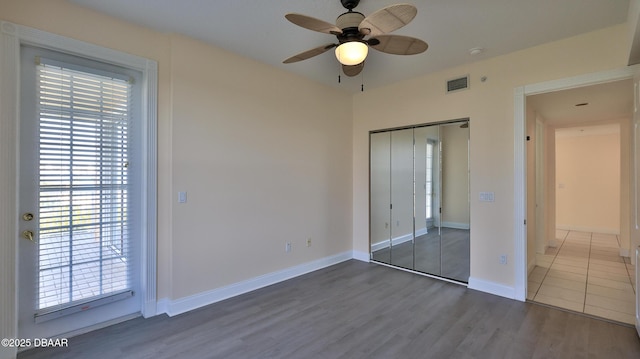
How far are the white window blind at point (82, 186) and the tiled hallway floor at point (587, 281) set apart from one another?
175 inches

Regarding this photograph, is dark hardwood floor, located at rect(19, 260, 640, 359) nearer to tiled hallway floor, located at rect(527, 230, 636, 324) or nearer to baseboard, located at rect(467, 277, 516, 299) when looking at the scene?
baseboard, located at rect(467, 277, 516, 299)

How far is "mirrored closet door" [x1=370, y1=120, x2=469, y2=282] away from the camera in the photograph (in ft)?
12.5

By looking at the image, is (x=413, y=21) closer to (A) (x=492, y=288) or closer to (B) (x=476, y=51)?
(B) (x=476, y=51)

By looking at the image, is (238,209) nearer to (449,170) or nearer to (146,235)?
(146,235)

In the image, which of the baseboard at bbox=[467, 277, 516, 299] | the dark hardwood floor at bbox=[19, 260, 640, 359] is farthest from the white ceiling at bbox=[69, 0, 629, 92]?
the dark hardwood floor at bbox=[19, 260, 640, 359]

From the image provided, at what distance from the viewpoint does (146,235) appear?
109 inches

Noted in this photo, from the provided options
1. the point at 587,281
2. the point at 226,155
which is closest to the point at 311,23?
the point at 226,155

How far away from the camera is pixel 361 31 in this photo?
6.61 ft

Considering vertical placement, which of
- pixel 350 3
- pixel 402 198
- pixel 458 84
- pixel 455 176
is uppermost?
pixel 350 3

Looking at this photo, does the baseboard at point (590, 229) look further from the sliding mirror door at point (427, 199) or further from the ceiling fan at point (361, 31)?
the ceiling fan at point (361, 31)

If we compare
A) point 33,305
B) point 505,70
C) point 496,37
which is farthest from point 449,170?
point 33,305

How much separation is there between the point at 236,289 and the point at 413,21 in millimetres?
3359

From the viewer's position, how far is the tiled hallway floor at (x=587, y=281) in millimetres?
3068

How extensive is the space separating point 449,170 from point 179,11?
11.7 ft
